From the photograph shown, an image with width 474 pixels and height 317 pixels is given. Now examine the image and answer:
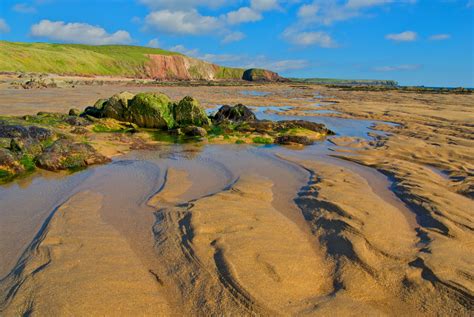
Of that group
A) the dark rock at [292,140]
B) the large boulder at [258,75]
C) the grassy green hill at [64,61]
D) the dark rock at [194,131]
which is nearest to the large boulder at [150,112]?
the dark rock at [194,131]

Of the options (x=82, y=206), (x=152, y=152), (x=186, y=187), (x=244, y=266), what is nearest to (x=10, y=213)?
(x=82, y=206)

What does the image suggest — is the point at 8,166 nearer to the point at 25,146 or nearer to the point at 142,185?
the point at 25,146

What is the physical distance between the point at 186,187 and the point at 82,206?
180 centimetres

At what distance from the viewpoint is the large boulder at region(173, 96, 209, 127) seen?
14.6 m

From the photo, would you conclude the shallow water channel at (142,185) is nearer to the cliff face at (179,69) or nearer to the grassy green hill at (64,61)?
the grassy green hill at (64,61)

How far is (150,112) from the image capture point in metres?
14.2

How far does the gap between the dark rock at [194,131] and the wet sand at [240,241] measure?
510 centimetres

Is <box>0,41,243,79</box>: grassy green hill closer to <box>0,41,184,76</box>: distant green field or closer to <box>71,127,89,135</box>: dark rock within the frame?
<box>0,41,184,76</box>: distant green field

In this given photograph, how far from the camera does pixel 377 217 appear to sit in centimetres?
471

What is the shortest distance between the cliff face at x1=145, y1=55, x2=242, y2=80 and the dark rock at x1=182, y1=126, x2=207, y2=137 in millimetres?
112985

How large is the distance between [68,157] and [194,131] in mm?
5638

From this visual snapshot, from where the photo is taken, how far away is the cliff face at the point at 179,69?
420 feet

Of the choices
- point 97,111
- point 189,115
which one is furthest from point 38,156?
point 97,111

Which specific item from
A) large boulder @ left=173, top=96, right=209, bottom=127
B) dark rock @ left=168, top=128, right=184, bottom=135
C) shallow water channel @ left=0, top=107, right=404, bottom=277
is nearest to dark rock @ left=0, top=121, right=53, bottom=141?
shallow water channel @ left=0, top=107, right=404, bottom=277
